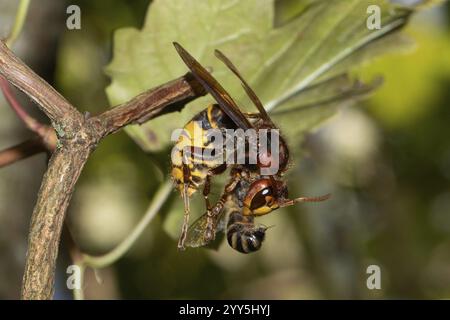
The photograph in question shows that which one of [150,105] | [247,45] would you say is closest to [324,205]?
[247,45]

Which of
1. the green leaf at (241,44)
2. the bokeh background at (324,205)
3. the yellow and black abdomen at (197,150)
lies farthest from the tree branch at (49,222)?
the bokeh background at (324,205)

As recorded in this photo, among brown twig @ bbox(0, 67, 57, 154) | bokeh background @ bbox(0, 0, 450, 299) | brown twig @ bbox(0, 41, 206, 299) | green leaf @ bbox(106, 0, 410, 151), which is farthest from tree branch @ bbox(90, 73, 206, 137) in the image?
bokeh background @ bbox(0, 0, 450, 299)

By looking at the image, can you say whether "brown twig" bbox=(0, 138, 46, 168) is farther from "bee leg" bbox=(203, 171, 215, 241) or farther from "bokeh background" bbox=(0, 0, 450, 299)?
"bokeh background" bbox=(0, 0, 450, 299)

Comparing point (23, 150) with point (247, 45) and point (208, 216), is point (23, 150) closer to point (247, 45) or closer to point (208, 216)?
point (208, 216)

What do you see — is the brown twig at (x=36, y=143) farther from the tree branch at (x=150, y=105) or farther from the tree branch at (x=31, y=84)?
the tree branch at (x=31, y=84)

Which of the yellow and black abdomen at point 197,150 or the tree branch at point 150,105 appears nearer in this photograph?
the tree branch at point 150,105
